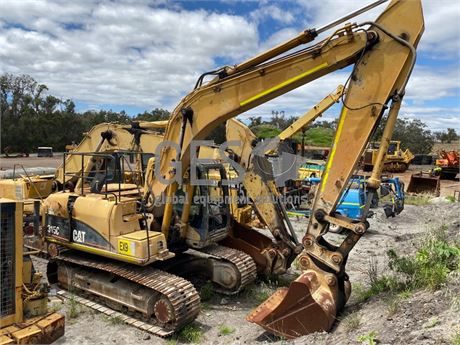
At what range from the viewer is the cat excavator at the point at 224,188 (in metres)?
5.05

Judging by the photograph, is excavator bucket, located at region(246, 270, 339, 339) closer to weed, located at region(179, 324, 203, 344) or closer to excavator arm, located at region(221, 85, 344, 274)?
weed, located at region(179, 324, 203, 344)

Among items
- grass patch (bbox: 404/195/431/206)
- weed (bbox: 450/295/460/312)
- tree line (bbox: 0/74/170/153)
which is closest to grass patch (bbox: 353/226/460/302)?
weed (bbox: 450/295/460/312)

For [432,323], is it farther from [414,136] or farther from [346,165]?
[414,136]

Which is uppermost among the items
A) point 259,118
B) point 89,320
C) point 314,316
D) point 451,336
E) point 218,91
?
point 259,118

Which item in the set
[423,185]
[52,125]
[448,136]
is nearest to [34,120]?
[52,125]

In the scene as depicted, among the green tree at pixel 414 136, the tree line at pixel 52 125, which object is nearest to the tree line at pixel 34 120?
the tree line at pixel 52 125

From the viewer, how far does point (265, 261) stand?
25.1ft

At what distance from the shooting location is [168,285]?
5988 millimetres

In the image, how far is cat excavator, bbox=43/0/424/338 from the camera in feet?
16.6

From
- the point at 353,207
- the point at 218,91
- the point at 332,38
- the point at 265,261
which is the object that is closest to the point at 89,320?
the point at 265,261

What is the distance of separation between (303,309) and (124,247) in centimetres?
276

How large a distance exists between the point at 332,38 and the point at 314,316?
133 inches

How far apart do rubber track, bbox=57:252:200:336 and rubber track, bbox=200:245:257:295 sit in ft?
3.34

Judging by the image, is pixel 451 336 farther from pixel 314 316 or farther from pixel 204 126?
pixel 204 126
